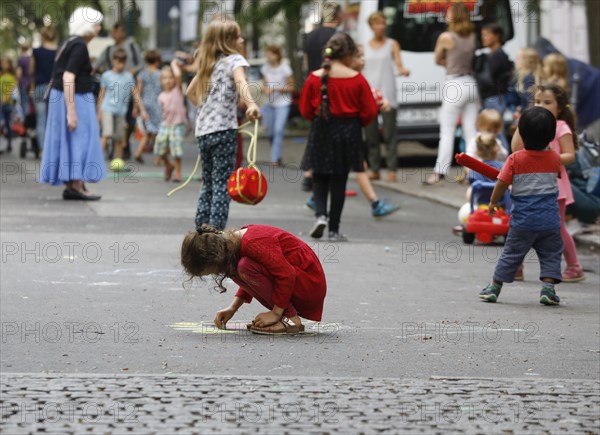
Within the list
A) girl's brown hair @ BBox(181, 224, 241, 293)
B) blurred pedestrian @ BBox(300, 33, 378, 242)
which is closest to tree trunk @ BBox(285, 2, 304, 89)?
blurred pedestrian @ BBox(300, 33, 378, 242)

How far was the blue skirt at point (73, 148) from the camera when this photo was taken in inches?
571

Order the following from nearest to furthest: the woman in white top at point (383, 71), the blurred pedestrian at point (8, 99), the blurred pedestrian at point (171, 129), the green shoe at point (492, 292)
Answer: the green shoe at point (492, 292) < the woman in white top at point (383, 71) < the blurred pedestrian at point (171, 129) < the blurred pedestrian at point (8, 99)

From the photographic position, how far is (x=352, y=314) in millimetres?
8547

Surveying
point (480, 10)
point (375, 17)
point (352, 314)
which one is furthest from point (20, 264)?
point (480, 10)

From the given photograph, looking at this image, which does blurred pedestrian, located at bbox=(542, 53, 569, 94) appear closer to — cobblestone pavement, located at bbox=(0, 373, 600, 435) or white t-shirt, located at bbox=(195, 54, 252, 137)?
white t-shirt, located at bbox=(195, 54, 252, 137)

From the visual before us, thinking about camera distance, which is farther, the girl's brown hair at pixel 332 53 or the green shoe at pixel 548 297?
the girl's brown hair at pixel 332 53

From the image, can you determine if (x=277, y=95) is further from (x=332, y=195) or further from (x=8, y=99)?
(x=332, y=195)

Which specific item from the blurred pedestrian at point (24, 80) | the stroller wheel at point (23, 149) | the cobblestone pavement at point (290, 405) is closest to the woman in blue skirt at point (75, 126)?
the cobblestone pavement at point (290, 405)

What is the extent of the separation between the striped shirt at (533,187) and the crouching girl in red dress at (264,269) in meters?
1.98

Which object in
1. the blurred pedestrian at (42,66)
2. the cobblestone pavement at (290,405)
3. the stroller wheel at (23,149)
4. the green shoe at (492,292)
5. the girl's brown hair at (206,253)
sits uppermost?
the blurred pedestrian at (42,66)

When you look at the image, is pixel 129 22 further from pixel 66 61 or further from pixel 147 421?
pixel 147 421

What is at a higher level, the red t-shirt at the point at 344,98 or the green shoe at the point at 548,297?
the red t-shirt at the point at 344,98

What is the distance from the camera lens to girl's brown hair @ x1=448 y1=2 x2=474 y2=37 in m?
17.2

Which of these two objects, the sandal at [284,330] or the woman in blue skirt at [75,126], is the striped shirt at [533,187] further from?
the woman in blue skirt at [75,126]
